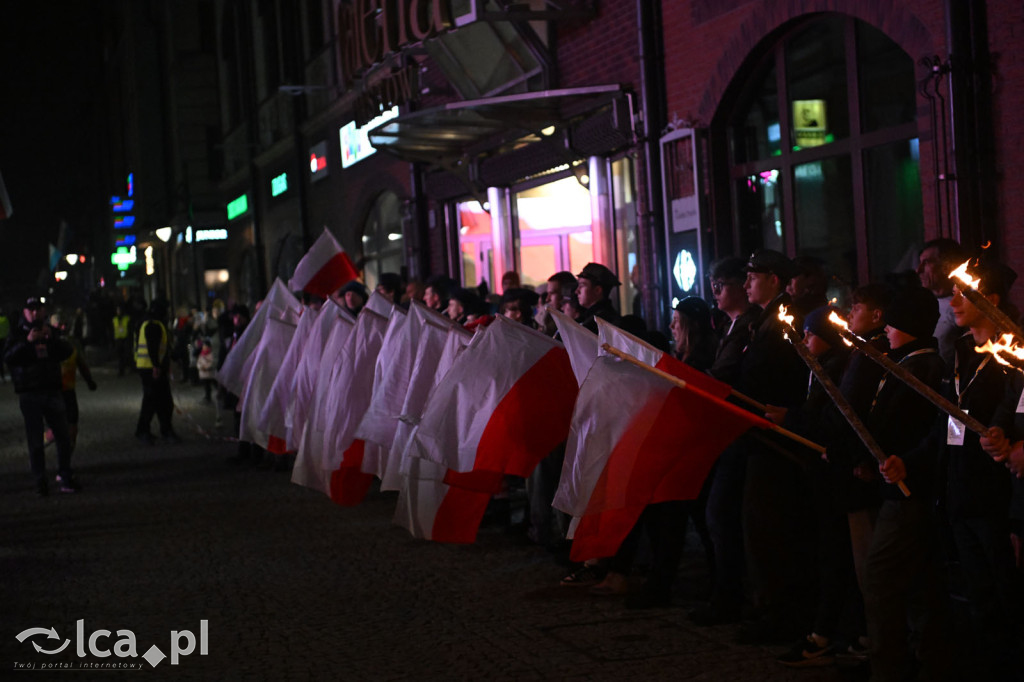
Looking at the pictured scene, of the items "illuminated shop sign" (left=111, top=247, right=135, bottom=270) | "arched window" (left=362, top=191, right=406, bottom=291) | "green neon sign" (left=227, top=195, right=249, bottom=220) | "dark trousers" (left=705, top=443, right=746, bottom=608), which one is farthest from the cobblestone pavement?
"illuminated shop sign" (left=111, top=247, right=135, bottom=270)

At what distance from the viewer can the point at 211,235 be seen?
41.7 meters

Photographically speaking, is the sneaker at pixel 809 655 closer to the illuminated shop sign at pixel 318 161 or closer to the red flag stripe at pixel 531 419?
the red flag stripe at pixel 531 419

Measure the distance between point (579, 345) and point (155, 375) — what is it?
10.9 m

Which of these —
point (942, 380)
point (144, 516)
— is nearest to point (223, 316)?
point (144, 516)

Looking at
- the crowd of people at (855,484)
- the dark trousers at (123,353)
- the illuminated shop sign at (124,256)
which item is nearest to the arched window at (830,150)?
the crowd of people at (855,484)

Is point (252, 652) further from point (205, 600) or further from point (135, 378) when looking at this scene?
point (135, 378)

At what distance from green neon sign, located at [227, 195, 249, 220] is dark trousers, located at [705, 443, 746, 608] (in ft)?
105

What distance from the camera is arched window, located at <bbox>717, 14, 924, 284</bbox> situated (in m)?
11.4

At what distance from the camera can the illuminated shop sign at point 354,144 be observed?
80.7 feet

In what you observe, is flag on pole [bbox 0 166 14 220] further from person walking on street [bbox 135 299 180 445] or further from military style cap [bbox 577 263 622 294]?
military style cap [bbox 577 263 622 294]

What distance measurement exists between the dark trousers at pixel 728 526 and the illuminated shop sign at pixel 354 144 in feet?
57.4

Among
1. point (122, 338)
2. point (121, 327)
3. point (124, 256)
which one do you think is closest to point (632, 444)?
point (122, 338)

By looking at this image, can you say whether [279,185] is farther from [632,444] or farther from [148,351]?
[632,444]

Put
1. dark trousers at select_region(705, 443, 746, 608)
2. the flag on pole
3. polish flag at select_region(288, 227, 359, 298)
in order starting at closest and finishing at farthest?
1. dark trousers at select_region(705, 443, 746, 608)
2. polish flag at select_region(288, 227, 359, 298)
3. the flag on pole
